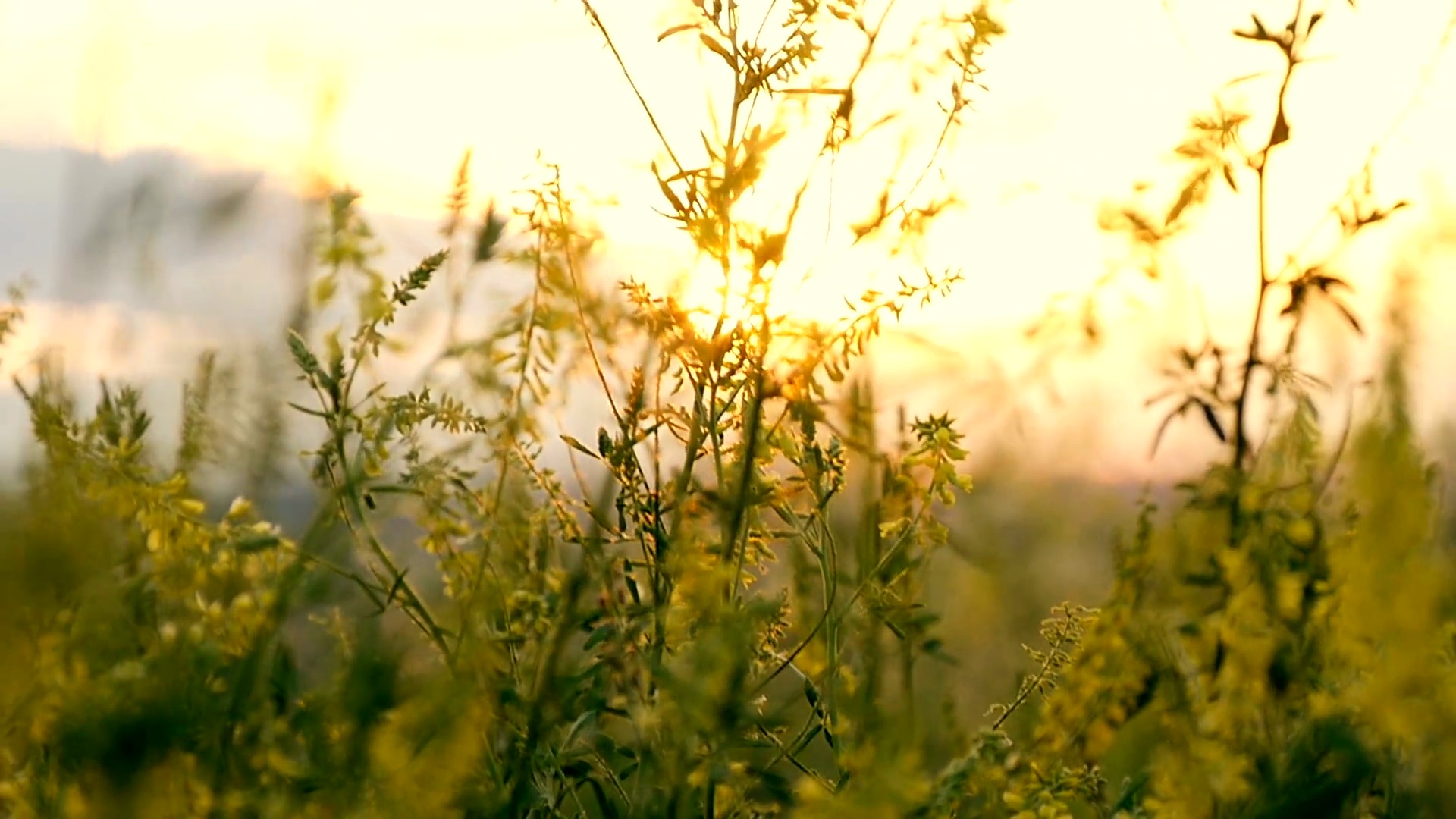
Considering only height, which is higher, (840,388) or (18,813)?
(840,388)

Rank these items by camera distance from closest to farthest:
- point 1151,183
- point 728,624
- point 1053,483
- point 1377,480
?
point 728,624 → point 1377,480 → point 1053,483 → point 1151,183

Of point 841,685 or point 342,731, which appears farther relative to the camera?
point 841,685

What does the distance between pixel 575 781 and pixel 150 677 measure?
1.88ft

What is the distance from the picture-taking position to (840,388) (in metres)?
1.48

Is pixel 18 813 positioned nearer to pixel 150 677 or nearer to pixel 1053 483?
pixel 150 677

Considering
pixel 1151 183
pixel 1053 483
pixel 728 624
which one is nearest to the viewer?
pixel 728 624

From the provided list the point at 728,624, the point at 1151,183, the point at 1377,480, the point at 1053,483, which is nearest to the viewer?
the point at 728,624

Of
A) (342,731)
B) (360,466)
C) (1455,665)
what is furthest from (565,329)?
(1455,665)

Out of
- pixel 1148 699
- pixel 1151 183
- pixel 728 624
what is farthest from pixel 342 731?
pixel 1151 183

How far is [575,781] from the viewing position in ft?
5.38

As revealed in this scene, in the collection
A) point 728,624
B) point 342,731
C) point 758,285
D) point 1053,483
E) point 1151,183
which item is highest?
point 1151,183

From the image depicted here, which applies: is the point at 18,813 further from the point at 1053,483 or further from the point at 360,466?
the point at 1053,483

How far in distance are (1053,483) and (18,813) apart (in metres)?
1.05

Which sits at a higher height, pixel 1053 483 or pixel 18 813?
pixel 1053 483
